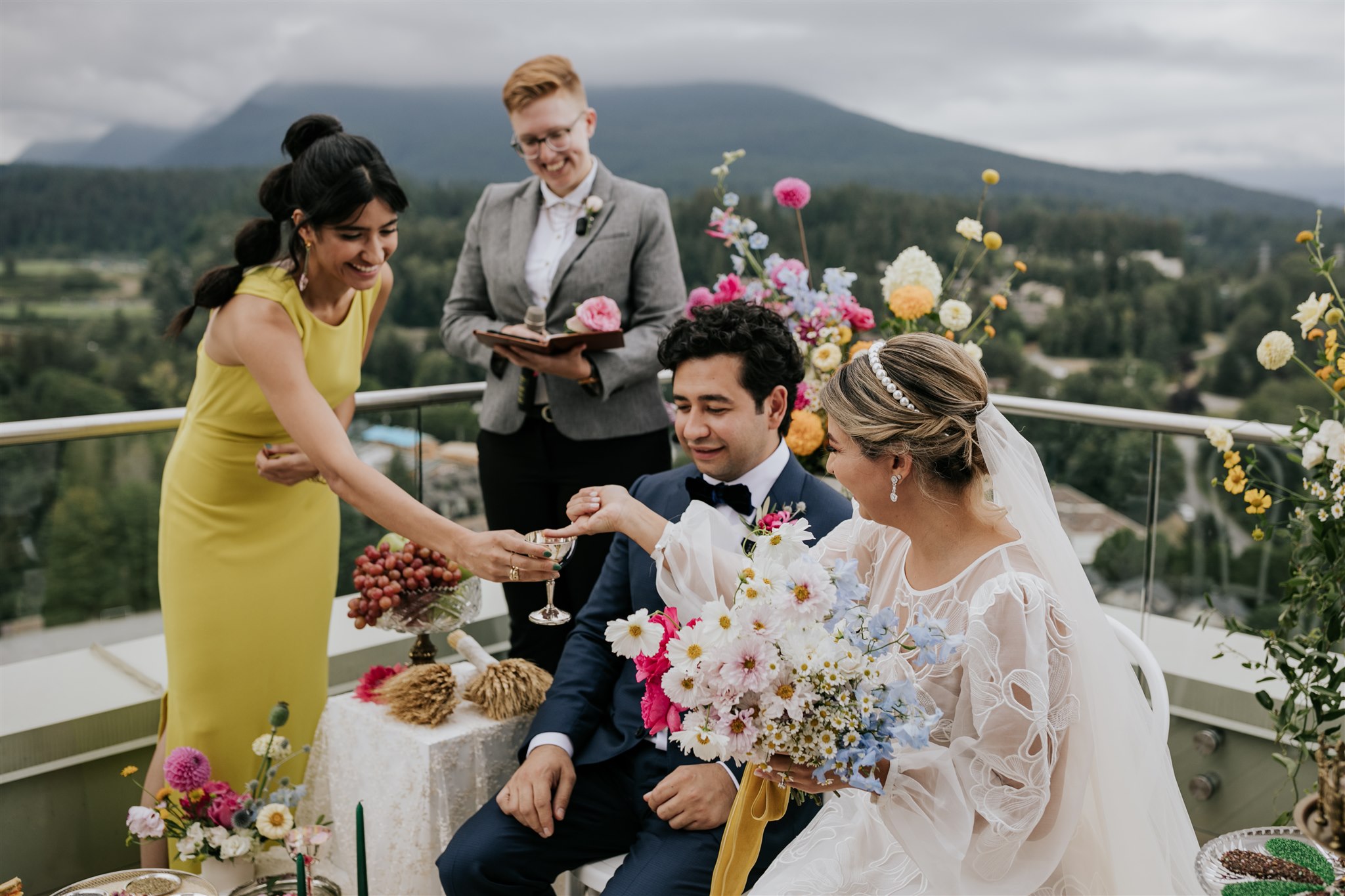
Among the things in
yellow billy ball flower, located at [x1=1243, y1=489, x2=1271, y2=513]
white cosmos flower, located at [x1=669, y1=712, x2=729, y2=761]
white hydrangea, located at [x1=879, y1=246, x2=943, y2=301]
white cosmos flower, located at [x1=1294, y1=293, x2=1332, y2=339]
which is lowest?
white cosmos flower, located at [x1=669, y1=712, x2=729, y2=761]

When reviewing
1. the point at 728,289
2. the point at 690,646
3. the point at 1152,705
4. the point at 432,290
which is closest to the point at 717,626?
the point at 690,646

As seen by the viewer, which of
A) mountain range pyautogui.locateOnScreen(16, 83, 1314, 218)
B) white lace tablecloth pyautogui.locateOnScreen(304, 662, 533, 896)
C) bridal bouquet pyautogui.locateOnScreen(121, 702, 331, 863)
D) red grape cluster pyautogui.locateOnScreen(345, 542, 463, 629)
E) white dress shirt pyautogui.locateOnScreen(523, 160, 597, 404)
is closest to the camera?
bridal bouquet pyautogui.locateOnScreen(121, 702, 331, 863)

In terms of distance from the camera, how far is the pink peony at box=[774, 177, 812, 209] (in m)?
3.11

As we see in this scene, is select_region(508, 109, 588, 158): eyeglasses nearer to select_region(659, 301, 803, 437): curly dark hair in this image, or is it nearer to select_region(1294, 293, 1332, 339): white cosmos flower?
select_region(659, 301, 803, 437): curly dark hair

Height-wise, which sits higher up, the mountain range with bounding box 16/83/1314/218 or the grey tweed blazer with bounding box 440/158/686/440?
the mountain range with bounding box 16/83/1314/218

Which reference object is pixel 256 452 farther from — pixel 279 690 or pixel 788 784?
pixel 788 784

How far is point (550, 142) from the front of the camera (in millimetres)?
2959

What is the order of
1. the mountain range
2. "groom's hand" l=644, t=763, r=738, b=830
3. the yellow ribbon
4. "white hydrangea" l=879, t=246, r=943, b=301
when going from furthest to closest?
the mountain range
"white hydrangea" l=879, t=246, r=943, b=301
"groom's hand" l=644, t=763, r=738, b=830
the yellow ribbon

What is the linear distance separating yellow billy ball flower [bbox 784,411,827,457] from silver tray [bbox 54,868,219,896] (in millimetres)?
1690

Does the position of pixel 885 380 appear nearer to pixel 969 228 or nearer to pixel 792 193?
pixel 969 228

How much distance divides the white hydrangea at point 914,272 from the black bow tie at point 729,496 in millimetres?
1020

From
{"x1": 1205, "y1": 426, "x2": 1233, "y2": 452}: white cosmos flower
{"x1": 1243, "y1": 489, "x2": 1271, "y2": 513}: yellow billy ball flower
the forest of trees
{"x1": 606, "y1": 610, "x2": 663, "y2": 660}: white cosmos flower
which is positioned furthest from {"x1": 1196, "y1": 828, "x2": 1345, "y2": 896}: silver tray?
the forest of trees

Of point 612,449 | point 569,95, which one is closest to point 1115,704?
point 612,449

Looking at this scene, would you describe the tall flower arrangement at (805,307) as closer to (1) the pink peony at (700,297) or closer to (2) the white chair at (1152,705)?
(1) the pink peony at (700,297)
